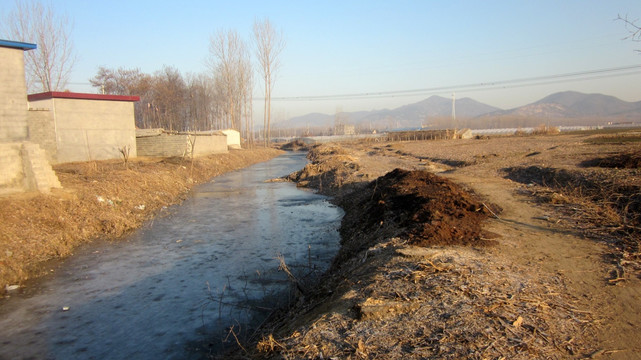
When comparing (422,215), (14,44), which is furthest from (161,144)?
(422,215)

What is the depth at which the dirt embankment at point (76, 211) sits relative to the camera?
30.0 feet

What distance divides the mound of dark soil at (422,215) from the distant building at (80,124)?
55.4 ft

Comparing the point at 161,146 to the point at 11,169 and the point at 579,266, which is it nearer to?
the point at 11,169

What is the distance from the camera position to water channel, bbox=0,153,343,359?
229 inches

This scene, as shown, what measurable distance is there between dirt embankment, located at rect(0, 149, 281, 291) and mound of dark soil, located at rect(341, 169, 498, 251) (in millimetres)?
7100

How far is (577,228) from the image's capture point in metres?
6.68

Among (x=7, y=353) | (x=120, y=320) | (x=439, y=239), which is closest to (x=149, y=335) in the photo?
(x=120, y=320)

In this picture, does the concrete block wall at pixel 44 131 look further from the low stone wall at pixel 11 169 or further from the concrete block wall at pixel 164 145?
the low stone wall at pixel 11 169

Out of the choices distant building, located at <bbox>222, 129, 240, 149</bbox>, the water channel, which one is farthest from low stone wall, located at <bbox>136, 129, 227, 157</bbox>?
distant building, located at <bbox>222, 129, 240, 149</bbox>

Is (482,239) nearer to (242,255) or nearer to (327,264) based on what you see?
(327,264)

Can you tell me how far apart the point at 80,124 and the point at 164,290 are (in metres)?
17.9

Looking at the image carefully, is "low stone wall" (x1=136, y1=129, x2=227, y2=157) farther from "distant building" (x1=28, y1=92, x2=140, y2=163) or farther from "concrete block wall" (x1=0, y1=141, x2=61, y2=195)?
"concrete block wall" (x1=0, y1=141, x2=61, y2=195)

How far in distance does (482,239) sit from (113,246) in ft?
31.0

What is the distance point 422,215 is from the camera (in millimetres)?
7391
